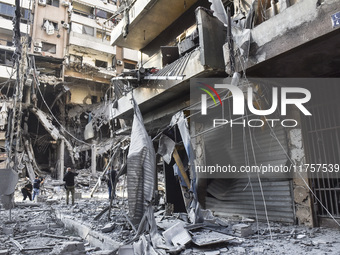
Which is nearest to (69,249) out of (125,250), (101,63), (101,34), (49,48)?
(125,250)

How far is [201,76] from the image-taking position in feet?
23.8

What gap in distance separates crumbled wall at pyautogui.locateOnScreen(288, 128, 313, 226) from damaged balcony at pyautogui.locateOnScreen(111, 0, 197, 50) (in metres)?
6.18

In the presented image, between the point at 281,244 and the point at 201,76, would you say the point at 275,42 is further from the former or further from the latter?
the point at 281,244

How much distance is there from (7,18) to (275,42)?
2983cm

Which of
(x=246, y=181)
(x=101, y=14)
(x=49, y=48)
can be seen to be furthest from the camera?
(x=101, y=14)

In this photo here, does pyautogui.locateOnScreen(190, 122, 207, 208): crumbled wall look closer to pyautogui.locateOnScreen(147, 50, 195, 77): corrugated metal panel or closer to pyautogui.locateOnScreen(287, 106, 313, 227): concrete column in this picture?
pyautogui.locateOnScreen(147, 50, 195, 77): corrugated metal panel

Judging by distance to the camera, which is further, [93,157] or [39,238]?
[93,157]

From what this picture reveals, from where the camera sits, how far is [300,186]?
6.05 metres

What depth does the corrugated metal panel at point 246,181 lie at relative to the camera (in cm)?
648

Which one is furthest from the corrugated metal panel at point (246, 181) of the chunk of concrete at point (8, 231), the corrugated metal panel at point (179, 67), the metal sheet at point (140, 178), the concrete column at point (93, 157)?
the concrete column at point (93, 157)

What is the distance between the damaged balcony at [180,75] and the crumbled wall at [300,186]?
2506 millimetres

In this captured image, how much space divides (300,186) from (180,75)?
166 inches

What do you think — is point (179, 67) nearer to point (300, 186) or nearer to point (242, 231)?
point (300, 186)

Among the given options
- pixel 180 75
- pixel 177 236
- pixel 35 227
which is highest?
pixel 180 75
